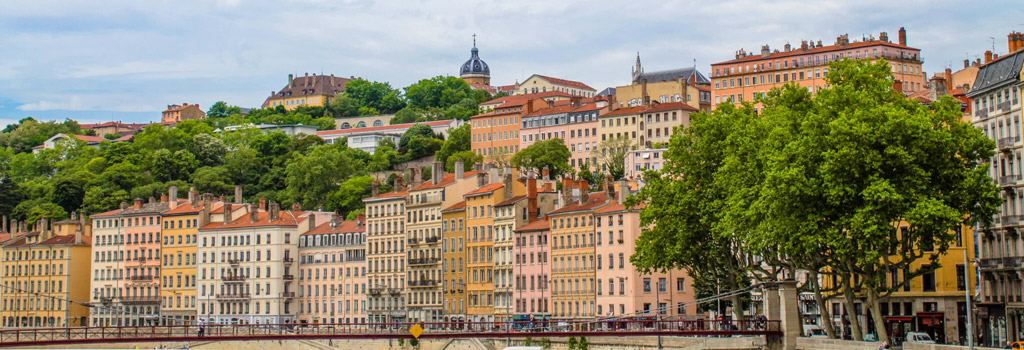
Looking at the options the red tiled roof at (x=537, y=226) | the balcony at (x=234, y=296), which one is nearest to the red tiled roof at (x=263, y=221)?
the balcony at (x=234, y=296)

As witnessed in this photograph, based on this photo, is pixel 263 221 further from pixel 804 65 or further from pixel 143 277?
pixel 804 65

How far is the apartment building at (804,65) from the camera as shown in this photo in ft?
418

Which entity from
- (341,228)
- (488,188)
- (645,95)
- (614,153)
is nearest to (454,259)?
(488,188)

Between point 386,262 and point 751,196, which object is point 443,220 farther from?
point 751,196

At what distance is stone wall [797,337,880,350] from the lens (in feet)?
155

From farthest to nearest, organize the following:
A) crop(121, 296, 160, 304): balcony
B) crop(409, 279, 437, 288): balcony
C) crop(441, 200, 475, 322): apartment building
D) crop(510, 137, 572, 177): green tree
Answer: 1. crop(510, 137, 572, 177): green tree
2. crop(121, 296, 160, 304): balcony
3. crop(409, 279, 437, 288): balcony
4. crop(441, 200, 475, 322): apartment building

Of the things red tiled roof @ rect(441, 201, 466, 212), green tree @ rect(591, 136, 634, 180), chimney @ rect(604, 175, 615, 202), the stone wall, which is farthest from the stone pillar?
green tree @ rect(591, 136, 634, 180)

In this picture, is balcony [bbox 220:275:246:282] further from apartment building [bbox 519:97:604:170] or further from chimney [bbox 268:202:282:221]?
apartment building [bbox 519:97:604:170]

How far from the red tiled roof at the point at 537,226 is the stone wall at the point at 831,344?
35.6 meters

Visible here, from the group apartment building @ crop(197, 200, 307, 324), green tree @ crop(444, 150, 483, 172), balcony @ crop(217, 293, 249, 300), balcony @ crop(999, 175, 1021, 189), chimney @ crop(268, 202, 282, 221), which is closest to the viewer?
balcony @ crop(999, 175, 1021, 189)

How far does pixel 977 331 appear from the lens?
6094cm

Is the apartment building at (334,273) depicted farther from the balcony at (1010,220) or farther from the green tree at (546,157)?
the balcony at (1010,220)

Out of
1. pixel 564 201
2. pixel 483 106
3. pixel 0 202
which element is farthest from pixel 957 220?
pixel 483 106

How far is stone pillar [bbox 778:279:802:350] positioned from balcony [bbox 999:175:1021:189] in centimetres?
1029
